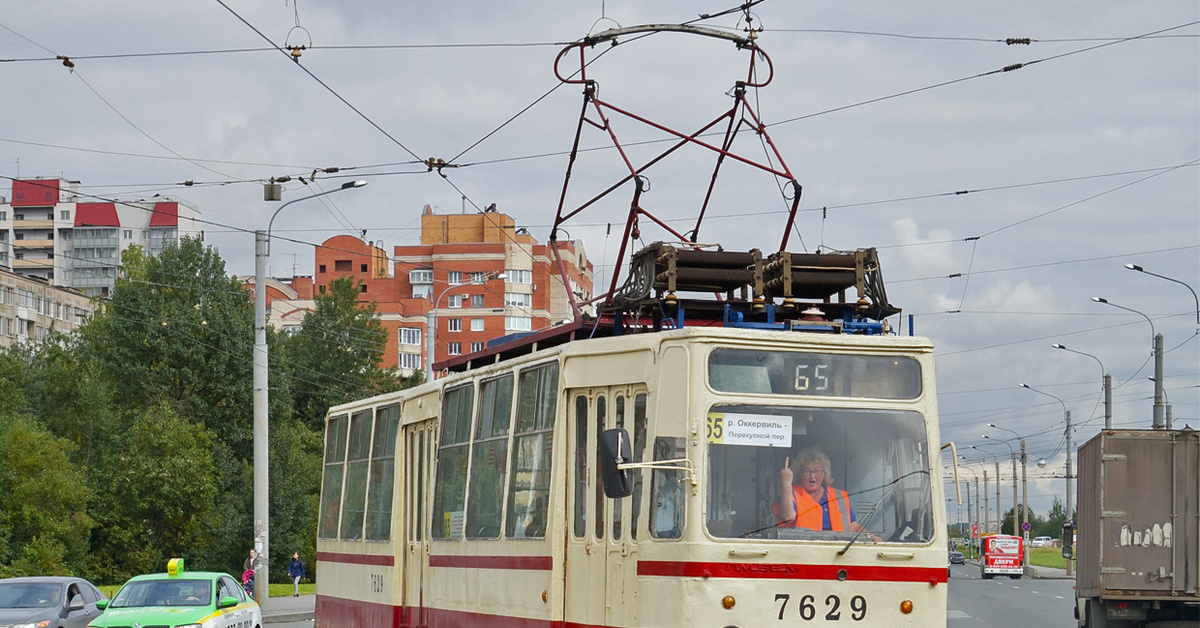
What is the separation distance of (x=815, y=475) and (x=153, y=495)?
5405cm

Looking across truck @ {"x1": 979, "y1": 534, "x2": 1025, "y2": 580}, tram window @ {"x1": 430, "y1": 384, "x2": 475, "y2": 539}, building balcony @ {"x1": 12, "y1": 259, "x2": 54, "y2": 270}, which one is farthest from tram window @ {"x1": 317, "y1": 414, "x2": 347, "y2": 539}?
building balcony @ {"x1": 12, "y1": 259, "x2": 54, "y2": 270}

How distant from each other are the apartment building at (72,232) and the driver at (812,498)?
445 feet

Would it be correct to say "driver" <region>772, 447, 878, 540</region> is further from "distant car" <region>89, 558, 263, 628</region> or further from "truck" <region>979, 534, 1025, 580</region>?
"truck" <region>979, 534, 1025, 580</region>

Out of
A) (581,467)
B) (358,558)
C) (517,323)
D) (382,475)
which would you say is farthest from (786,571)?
(517,323)

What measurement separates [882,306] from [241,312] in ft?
185

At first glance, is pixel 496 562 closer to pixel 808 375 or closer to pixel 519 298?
pixel 808 375

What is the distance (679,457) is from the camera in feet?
28.5

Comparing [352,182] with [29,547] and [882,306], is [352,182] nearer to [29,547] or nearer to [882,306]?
[882,306]

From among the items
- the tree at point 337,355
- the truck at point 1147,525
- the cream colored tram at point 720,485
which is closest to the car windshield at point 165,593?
the cream colored tram at point 720,485

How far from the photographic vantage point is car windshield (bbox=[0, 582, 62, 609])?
19297mm

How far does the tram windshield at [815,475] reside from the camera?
8.61 metres

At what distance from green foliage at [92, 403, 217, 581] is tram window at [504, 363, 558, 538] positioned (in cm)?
5040

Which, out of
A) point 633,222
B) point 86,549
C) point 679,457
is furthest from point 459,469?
point 86,549

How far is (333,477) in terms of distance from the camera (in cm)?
1616
